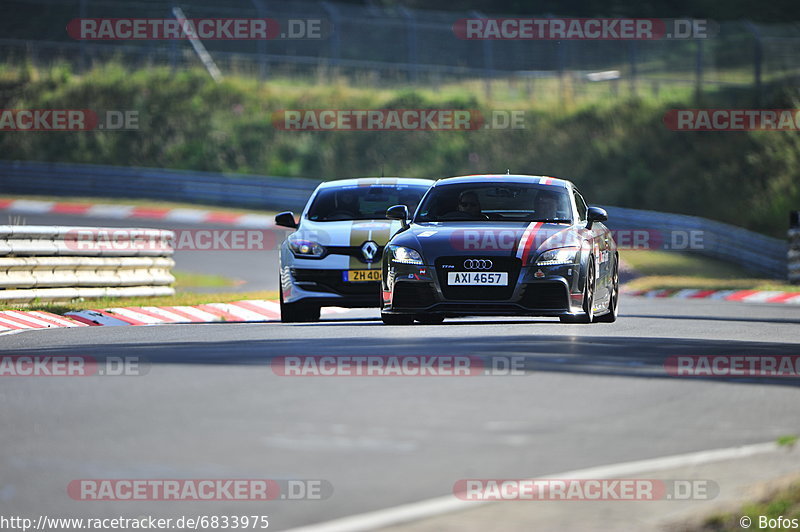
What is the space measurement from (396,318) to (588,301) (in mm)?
1810

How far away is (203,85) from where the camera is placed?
4788cm

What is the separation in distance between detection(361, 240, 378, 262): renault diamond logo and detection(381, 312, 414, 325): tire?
143 centimetres

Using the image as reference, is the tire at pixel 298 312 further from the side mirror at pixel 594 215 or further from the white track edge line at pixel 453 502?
the white track edge line at pixel 453 502

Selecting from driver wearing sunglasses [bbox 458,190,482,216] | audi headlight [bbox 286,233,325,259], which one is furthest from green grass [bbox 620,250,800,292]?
driver wearing sunglasses [bbox 458,190,482,216]

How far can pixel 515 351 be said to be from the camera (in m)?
11.2

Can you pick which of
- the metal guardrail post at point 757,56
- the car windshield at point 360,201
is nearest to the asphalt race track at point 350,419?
the car windshield at point 360,201

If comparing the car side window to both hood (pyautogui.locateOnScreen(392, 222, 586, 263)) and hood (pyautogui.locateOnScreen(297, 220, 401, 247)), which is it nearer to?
hood (pyautogui.locateOnScreen(392, 222, 586, 263))

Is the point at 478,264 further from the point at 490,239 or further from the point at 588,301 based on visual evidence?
the point at 588,301

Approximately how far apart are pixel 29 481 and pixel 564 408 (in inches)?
127

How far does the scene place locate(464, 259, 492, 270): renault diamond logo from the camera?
1378cm

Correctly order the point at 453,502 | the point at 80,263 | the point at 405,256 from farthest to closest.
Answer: the point at 80,263 < the point at 405,256 < the point at 453,502

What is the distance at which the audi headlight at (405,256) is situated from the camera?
1400 centimetres

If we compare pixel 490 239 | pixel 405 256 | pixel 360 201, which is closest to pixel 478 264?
pixel 490 239

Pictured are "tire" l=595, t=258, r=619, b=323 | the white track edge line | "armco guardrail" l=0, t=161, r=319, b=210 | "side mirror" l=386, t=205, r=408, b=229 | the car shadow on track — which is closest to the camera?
the white track edge line
